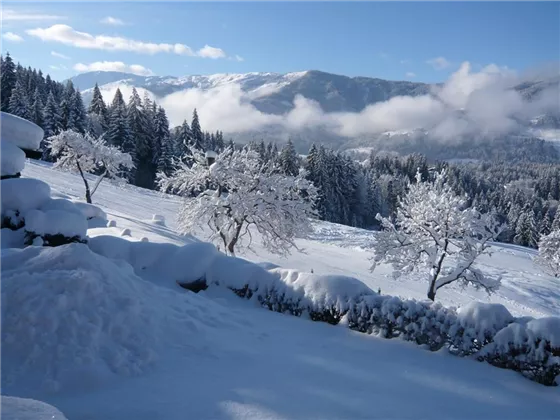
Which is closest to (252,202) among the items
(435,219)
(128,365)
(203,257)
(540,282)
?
(435,219)

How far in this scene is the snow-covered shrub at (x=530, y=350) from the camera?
6.75 meters

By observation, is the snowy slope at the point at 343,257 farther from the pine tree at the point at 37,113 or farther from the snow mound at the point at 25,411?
the snow mound at the point at 25,411

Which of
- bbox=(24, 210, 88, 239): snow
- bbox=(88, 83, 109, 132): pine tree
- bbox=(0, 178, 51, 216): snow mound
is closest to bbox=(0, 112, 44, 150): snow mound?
bbox=(0, 178, 51, 216): snow mound

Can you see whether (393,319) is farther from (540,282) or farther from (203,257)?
(540,282)

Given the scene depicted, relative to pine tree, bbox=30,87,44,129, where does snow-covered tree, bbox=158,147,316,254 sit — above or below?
below

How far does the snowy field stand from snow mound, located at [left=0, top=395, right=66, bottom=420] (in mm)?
28

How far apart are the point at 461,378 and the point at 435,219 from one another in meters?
15.2

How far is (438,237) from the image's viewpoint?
21094 mm

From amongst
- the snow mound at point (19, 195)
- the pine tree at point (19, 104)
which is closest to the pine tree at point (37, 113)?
the pine tree at point (19, 104)

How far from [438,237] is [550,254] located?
35545 mm

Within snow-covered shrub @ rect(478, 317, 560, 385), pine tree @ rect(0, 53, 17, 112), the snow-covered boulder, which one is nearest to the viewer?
snow-covered shrub @ rect(478, 317, 560, 385)

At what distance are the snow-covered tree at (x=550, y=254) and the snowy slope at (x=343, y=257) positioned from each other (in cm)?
113

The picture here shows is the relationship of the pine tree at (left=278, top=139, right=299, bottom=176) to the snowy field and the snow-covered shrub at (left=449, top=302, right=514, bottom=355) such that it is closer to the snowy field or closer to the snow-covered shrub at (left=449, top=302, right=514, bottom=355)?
the snowy field

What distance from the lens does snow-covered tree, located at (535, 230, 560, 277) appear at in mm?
45156
